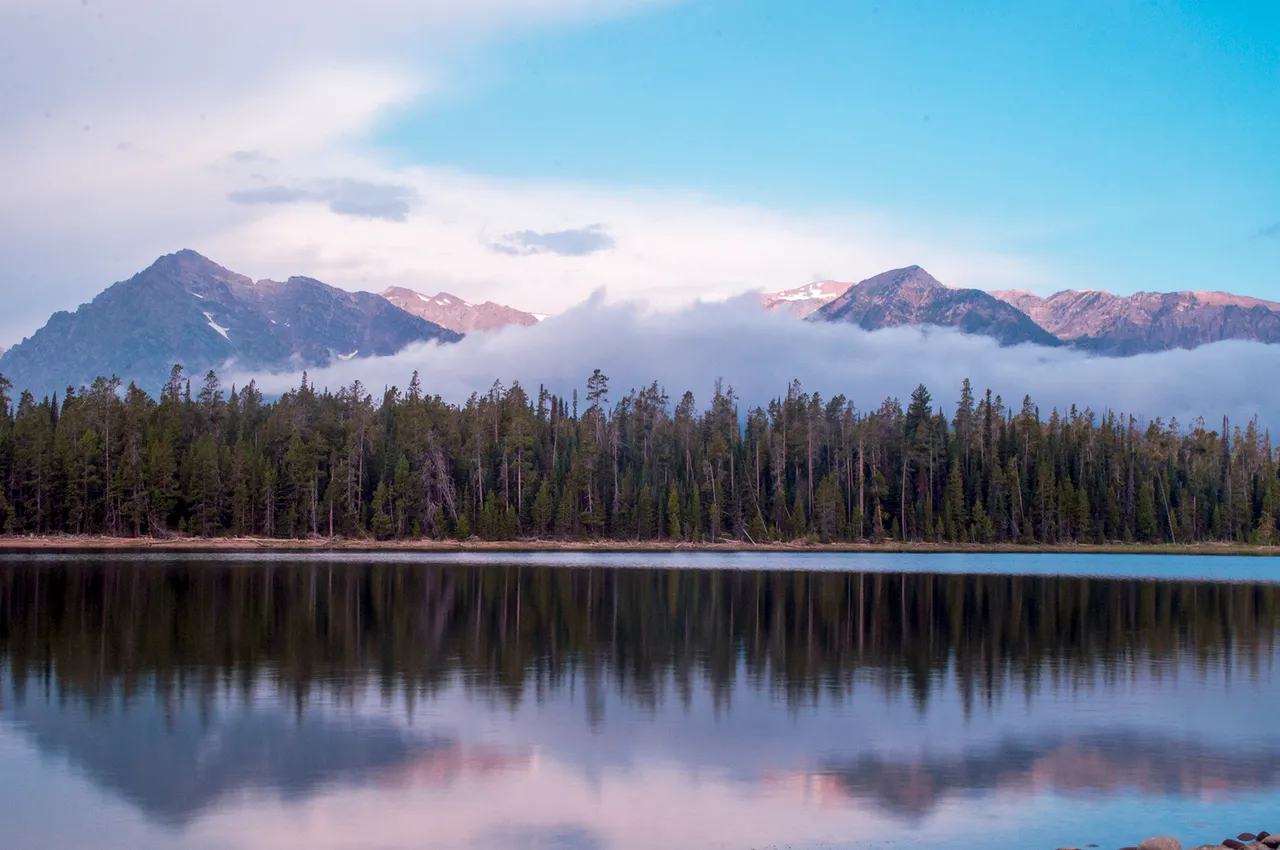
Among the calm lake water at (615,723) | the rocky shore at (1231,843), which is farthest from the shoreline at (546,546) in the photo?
the rocky shore at (1231,843)

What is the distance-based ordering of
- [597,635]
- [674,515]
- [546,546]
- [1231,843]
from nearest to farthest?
[1231,843] < [597,635] < [546,546] < [674,515]

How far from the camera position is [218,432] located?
14350 centimetres

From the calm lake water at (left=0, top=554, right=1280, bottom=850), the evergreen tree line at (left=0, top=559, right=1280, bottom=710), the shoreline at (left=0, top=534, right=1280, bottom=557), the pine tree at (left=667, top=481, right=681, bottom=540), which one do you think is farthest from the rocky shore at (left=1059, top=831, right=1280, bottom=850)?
the pine tree at (left=667, top=481, right=681, bottom=540)

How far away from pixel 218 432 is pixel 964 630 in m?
115

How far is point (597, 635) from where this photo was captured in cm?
4381

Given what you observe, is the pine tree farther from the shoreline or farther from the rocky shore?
the rocky shore

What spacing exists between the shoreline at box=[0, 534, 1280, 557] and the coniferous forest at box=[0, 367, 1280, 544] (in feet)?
8.57

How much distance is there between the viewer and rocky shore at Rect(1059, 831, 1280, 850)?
56.5ft

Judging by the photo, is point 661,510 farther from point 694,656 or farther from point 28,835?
point 28,835

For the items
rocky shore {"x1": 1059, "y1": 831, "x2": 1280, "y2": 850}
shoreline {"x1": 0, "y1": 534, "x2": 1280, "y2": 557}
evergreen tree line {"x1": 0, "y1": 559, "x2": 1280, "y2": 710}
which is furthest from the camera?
shoreline {"x1": 0, "y1": 534, "x2": 1280, "y2": 557}

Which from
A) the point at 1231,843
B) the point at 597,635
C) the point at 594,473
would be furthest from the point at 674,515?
the point at 1231,843

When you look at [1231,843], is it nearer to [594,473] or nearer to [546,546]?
[546,546]

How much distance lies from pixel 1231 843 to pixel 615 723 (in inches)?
531

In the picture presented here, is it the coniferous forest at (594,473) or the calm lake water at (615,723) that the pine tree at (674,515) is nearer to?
the coniferous forest at (594,473)
